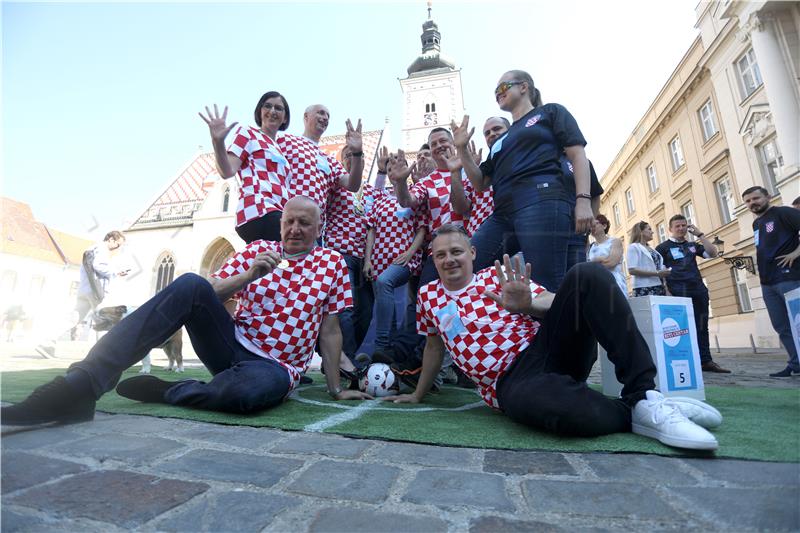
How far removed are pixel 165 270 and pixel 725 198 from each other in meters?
33.2

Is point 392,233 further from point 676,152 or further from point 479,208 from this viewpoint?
point 676,152

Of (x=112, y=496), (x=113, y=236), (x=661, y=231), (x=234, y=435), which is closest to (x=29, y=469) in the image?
(x=112, y=496)

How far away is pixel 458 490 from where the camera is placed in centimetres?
141

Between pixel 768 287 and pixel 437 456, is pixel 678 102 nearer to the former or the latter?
pixel 768 287

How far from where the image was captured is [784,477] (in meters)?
1.48

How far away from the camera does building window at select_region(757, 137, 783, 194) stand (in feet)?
47.4

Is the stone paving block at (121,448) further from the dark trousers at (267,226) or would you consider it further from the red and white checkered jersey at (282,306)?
the dark trousers at (267,226)

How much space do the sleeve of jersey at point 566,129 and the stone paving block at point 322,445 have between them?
2.56 m

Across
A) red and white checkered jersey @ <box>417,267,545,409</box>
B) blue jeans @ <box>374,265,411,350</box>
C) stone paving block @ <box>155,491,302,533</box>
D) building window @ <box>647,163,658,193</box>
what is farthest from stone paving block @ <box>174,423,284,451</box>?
building window @ <box>647,163,658,193</box>

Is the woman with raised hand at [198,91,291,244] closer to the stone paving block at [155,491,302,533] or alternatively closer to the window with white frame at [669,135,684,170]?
the stone paving block at [155,491,302,533]

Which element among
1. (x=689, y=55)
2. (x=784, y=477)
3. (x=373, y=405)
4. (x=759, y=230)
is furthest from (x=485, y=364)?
(x=689, y=55)

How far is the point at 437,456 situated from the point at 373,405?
52.6 inches

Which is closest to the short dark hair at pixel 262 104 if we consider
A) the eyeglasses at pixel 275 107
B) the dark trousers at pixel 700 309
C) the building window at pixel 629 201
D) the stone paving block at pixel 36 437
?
the eyeglasses at pixel 275 107

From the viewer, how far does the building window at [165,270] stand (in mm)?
29984
